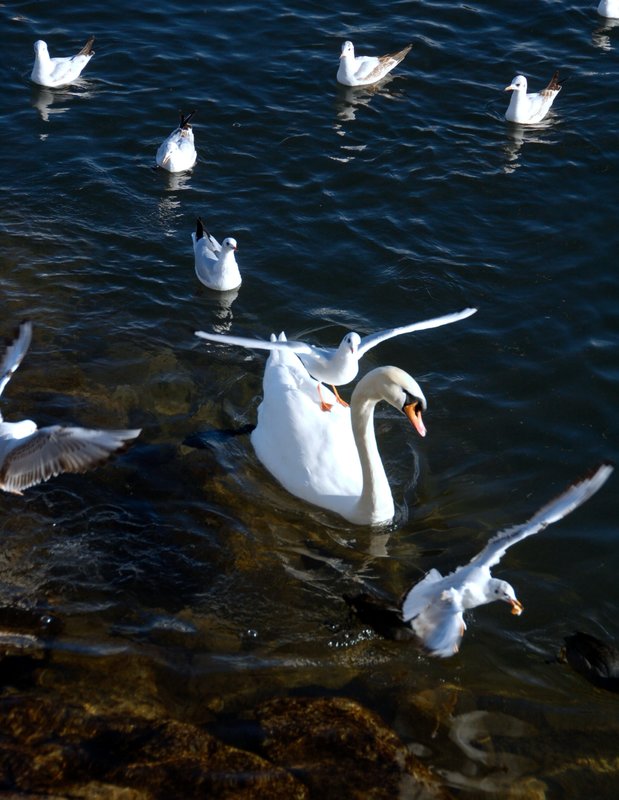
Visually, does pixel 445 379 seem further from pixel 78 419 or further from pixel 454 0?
pixel 454 0

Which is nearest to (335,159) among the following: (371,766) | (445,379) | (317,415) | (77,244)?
(77,244)

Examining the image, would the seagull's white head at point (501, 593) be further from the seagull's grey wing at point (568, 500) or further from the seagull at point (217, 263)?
the seagull at point (217, 263)

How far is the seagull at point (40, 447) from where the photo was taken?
293 inches

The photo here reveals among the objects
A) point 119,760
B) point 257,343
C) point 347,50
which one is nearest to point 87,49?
point 347,50

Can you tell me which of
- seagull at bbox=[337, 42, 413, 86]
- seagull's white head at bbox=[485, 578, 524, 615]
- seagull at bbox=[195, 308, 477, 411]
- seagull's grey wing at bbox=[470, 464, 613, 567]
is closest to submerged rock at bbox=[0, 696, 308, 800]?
seagull's white head at bbox=[485, 578, 524, 615]

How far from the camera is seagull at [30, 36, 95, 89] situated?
15.3 meters

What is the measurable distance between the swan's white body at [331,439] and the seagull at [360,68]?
705cm

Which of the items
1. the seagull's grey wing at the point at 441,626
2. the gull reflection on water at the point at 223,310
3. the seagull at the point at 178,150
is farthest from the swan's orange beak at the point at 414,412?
the seagull at the point at 178,150

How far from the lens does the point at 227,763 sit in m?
6.12

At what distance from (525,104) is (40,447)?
370 inches

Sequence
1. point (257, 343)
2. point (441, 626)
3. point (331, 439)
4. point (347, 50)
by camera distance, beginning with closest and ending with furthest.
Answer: point (441, 626) < point (257, 343) < point (331, 439) < point (347, 50)

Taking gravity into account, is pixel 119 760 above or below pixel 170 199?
above

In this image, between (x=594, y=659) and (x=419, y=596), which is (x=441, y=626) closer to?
(x=419, y=596)

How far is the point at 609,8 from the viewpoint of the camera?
55.5 ft
